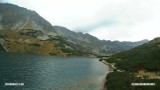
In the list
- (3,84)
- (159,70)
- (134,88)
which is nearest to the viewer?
(134,88)

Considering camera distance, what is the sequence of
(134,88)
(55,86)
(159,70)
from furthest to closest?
(159,70), (55,86), (134,88)

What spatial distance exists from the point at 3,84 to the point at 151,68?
6797 cm

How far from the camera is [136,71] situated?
115 m

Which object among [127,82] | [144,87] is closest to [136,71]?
[127,82]

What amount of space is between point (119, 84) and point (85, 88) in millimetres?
12133

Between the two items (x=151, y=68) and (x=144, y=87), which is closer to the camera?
(x=144, y=87)

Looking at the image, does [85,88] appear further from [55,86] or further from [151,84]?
[151,84]

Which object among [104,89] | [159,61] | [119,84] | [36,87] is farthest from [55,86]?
[159,61]

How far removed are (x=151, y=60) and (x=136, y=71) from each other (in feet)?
48.8

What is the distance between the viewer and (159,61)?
118375 millimetres

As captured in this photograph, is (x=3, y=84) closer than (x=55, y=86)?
Yes

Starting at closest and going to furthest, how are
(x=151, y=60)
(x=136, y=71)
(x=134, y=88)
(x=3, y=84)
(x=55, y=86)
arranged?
(x=134, y=88), (x=3, y=84), (x=55, y=86), (x=136, y=71), (x=151, y=60)

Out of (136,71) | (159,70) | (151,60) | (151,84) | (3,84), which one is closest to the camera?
(151,84)

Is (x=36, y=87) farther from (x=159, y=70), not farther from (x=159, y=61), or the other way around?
(x=159, y=61)
